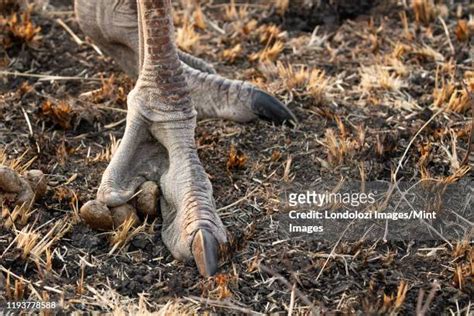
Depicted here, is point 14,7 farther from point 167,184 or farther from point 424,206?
point 424,206

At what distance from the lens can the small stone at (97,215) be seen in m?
4.75

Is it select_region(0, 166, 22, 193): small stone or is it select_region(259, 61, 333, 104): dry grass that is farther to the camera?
select_region(259, 61, 333, 104): dry grass

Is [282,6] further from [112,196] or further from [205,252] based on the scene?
[205,252]

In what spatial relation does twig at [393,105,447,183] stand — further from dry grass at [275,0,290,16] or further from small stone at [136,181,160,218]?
dry grass at [275,0,290,16]

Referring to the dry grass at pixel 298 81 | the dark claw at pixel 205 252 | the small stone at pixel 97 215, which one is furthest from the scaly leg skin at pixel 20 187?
the dry grass at pixel 298 81

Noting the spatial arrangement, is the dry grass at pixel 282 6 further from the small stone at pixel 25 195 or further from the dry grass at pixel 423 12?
the small stone at pixel 25 195

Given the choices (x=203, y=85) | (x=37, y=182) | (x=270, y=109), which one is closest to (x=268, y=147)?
(x=270, y=109)

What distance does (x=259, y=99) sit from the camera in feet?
18.8

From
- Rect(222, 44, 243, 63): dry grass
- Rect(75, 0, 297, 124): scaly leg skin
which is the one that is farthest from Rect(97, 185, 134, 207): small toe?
Rect(222, 44, 243, 63): dry grass

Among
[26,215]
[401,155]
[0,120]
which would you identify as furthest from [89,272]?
[401,155]

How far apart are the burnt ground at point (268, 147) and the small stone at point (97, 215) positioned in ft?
0.20


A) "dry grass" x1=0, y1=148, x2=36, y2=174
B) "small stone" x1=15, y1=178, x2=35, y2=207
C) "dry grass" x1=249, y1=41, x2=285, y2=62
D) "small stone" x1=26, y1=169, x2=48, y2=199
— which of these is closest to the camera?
"small stone" x1=15, y1=178, x2=35, y2=207

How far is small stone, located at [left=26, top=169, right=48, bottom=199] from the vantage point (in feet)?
16.4

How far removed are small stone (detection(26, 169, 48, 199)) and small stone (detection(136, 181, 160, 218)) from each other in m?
0.47
